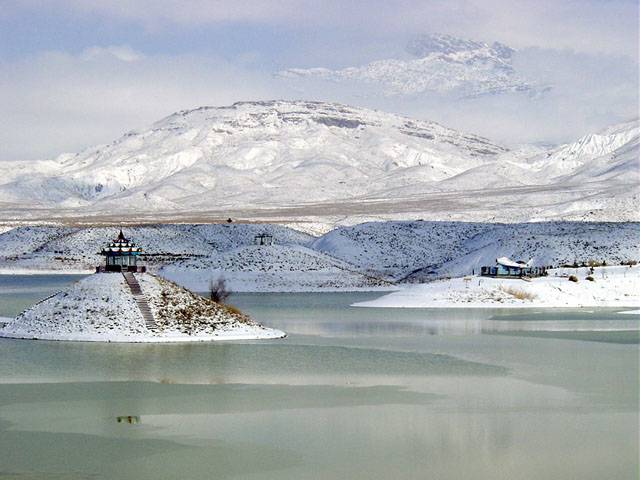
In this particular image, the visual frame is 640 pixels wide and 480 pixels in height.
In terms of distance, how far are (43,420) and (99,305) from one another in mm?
20233

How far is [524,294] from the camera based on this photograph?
7744 cm

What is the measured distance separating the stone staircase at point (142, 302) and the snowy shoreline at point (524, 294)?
2685 cm

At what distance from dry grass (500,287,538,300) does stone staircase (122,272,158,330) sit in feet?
103

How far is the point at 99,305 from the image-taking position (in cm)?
5159

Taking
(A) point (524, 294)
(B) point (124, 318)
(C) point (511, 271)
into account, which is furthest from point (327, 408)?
(C) point (511, 271)

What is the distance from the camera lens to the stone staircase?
167 ft

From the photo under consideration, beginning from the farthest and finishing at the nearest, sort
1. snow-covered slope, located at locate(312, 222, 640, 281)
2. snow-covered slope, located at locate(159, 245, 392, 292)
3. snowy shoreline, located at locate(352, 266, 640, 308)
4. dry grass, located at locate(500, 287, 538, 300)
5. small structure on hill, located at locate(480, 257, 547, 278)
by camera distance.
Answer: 1. snow-covered slope, located at locate(312, 222, 640, 281)
2. snow-covered slope, located at locate(159, 245, 392, 292)
3. small structure on hill, located at locate(480, 257, 547, 278)
4. dry grass, located at locate(500, 287, 538, 300)
5. snowy shoreline, located at locate(352, 266, 640, 308)

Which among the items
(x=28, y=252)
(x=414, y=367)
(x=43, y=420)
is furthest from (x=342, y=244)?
(x=43, y=420)

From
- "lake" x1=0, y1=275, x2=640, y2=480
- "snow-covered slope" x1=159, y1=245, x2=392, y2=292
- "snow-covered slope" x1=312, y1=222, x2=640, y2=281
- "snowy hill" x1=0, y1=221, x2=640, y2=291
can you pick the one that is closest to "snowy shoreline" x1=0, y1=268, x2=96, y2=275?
"snowy hill" x1=0, y1=221, x2=640, y2=291

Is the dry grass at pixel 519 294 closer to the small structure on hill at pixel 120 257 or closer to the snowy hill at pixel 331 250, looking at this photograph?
the snowy hill at pixel 331 250

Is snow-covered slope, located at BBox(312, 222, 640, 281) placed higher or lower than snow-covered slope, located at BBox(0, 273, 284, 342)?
higher

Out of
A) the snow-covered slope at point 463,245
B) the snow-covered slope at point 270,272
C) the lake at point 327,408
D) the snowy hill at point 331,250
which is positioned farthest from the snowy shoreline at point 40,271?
the lake at point 327,408

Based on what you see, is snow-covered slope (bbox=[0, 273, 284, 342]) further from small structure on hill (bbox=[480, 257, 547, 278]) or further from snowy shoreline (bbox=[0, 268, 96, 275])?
snowy shoreline (bbox=[0, 268, 96, 275])

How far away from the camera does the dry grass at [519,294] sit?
77.2 metres
